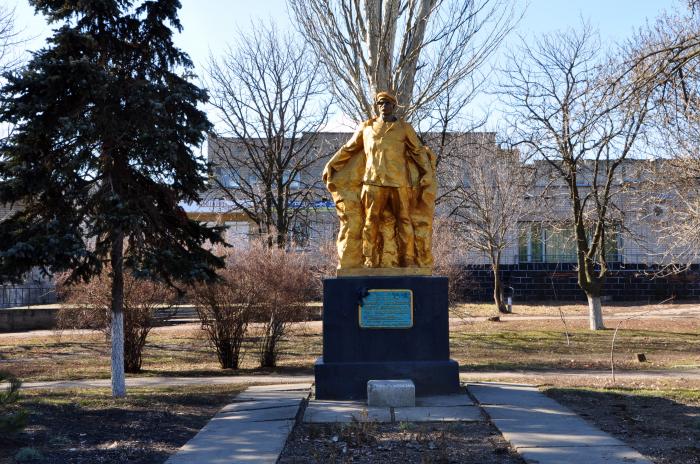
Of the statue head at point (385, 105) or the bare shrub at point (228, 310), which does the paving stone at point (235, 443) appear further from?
the bare shrub at point (228, 310)

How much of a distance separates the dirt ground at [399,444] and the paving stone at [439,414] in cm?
20

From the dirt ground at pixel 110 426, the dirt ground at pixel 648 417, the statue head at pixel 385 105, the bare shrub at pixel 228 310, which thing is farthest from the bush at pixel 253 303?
the dirt ground at pixel 648 417

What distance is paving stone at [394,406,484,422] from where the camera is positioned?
7527 millimetres

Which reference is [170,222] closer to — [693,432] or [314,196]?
[693,432]

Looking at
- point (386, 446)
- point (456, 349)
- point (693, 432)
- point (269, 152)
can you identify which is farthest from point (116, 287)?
point (269, 152)

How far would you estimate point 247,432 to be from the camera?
23.2ft

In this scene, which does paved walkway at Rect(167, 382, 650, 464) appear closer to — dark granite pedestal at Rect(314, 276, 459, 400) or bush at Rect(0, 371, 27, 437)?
dark granite pedestal at Rect(314, 276, 459, 400)

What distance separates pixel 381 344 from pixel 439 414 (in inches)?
56.2

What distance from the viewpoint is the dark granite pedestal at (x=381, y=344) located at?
A: 8875mm

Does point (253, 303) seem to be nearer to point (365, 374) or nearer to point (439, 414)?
point (365, 374)

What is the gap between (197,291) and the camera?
14.8 m

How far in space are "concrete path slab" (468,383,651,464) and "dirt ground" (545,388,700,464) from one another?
7.7 inches

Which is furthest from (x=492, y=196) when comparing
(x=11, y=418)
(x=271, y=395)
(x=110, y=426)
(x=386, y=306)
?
(x=11, y=418)

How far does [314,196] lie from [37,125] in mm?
17205
